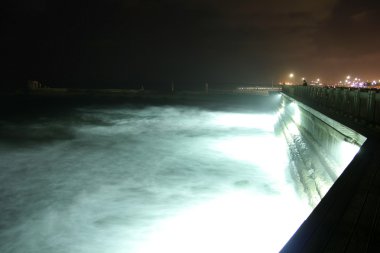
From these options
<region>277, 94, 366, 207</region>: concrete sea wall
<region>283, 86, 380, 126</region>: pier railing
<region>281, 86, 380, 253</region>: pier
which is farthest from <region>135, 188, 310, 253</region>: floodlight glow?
<region>281, 86, 380, 253</region>: pier

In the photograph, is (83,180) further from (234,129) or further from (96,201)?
(234,129)

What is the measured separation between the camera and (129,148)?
84.8ft

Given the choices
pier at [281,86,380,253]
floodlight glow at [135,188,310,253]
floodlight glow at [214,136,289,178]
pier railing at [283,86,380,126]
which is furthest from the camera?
floodlight glow at [214,136,289,178]

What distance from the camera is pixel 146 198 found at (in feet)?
47.2

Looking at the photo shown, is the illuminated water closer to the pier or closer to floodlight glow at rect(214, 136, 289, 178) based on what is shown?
floodlight glow at rect(214, 136, 289, 178)

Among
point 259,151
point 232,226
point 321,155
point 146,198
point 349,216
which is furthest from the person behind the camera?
point 259,151

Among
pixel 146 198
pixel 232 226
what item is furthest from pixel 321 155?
pixel 146 198

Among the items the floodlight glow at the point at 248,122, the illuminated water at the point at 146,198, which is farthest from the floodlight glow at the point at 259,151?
the floodlight glow at the point at 248,122

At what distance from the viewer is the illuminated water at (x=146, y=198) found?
10.7 meters

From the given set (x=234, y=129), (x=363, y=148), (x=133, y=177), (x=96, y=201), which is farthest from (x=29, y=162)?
(x=234, y=129)

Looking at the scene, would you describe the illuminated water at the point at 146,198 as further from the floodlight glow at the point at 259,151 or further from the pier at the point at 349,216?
the pier at the point at 349,216

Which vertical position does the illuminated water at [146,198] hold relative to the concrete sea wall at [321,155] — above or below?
below

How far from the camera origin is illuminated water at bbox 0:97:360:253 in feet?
35.0

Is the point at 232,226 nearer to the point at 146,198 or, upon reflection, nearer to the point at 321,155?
the point at 146,198
